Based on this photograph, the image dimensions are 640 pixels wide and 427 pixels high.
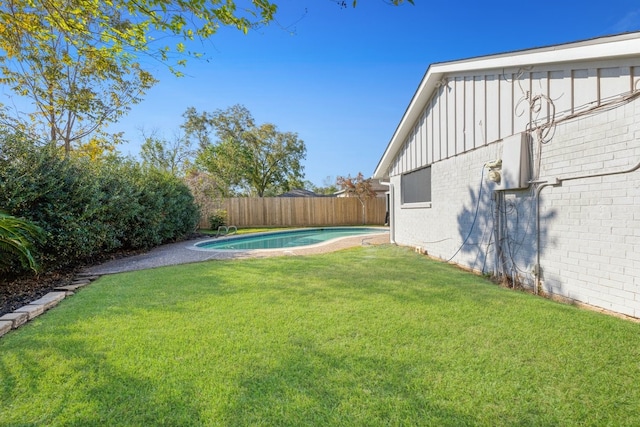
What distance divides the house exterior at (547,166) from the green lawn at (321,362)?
772 mm

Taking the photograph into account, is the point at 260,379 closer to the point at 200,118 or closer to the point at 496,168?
the point at 496,168

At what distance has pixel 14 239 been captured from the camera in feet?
15.1

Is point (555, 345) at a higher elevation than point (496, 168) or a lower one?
lower

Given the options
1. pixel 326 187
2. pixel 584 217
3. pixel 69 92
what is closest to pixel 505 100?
pixel 584 217

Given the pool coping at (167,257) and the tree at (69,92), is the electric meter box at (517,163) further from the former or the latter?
Result: the tree at (69,92)

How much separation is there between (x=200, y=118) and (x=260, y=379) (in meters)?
29.9

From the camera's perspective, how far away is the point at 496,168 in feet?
18.9

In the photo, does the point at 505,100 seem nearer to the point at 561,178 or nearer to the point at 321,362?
the point at 561,178

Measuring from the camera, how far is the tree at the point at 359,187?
72.2 ft

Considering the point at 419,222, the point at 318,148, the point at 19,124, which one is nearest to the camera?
the point at 419,222

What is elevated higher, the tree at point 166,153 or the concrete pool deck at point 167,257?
the tree at point 166,153

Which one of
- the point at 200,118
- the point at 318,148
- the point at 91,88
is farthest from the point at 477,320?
the point at 200,118

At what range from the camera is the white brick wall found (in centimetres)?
365

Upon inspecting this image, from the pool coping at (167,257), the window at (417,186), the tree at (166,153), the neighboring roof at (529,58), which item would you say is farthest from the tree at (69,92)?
the window at (417,186)
